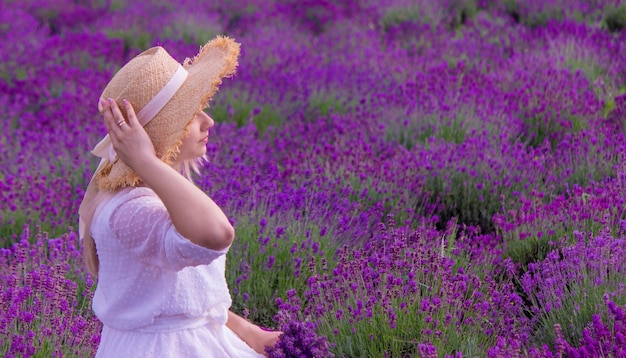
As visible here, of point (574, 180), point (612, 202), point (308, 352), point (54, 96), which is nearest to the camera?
point (308, 352)

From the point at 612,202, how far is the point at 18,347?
251cm

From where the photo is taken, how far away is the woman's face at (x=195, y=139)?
2.15m

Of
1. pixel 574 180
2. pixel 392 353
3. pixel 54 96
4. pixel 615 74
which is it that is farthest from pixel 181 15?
pixel 392 353

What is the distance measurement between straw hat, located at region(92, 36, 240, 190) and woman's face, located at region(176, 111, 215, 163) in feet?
0.17

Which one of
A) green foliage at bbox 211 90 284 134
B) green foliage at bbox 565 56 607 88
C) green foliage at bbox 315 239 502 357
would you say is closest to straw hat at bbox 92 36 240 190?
green foliage at bbox 315 239 502 357

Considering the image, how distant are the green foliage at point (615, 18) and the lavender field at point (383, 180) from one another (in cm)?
2

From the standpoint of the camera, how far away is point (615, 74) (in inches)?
246

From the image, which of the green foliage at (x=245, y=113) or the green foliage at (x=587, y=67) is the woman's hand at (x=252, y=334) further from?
the green foliage at (x=587, y=67)

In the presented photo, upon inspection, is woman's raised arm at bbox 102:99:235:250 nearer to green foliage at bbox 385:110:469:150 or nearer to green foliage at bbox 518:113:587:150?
green foliage at bbox 385:110:469:150

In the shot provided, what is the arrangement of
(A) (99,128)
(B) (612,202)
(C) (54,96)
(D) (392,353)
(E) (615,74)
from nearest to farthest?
1. (D) (392,353)
2. (B) (612,202)
3. (A) (99,128)
4. (E) (615,74)
5. (C) (54,96)

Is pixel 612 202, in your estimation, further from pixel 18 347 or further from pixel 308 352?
pixel 18 347

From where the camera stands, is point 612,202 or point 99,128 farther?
point 99,128

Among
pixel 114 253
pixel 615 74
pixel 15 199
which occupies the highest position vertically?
pixel 114 253

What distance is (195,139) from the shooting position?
216cm
